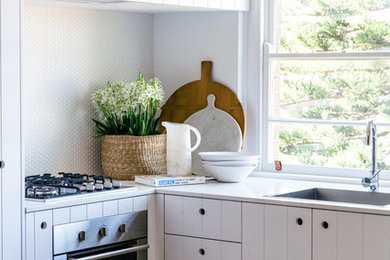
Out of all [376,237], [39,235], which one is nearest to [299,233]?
[376,237]

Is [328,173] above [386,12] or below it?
below

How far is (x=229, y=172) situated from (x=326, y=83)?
27.1 inches

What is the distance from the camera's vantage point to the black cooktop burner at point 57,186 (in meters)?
2.88

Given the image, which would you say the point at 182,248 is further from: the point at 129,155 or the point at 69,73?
the point at 69,73

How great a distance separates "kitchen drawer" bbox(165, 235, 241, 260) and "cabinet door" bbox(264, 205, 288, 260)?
15 cm

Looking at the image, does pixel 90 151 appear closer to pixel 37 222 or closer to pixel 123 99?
pixel 123 99

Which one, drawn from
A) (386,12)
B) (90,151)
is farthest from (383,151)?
(90,151)

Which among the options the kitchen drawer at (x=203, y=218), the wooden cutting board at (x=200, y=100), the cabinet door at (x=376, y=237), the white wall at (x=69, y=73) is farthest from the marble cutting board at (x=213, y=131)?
the cabinet door at (x=376, y=237)

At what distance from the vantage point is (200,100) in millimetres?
3822

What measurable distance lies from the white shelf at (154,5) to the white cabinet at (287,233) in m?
1.12

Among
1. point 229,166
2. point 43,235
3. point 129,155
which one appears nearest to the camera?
point 43,235

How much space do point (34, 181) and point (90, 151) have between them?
0.61 m

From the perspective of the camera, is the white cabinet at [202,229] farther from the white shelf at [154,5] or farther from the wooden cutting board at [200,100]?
the white shelf at [154,5]

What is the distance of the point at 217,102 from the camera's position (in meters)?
3.77
